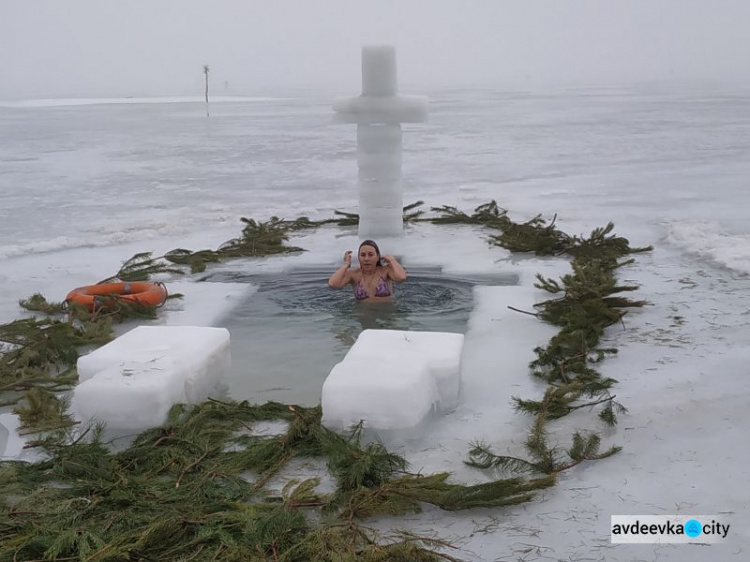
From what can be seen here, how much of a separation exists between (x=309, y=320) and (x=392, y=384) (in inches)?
116

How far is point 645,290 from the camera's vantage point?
8.15m

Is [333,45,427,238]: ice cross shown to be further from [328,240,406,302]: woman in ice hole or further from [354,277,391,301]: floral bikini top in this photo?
[354,277,391,301]: floral bikini top

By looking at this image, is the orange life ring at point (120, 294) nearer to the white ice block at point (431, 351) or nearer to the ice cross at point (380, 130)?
the white ice block at point (431, 351)

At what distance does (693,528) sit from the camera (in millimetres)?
3910

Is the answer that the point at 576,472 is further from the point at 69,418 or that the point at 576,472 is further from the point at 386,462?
the point at 69,418

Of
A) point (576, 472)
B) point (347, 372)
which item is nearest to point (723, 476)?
point (576, 472)

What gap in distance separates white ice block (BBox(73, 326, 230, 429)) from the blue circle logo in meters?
2.92

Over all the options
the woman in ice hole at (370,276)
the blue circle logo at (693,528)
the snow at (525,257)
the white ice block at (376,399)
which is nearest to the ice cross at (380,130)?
the snow at (525,257)

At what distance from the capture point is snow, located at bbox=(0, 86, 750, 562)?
420 cm

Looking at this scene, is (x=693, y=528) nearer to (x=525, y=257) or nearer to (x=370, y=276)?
(x=370, y=276)

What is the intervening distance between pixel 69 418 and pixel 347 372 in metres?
1.76

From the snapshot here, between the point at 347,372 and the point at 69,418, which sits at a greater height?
the point at 347,372

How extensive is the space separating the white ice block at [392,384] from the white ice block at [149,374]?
0.96 m

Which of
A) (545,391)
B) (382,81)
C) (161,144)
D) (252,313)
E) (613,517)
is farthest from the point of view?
(161,144)
